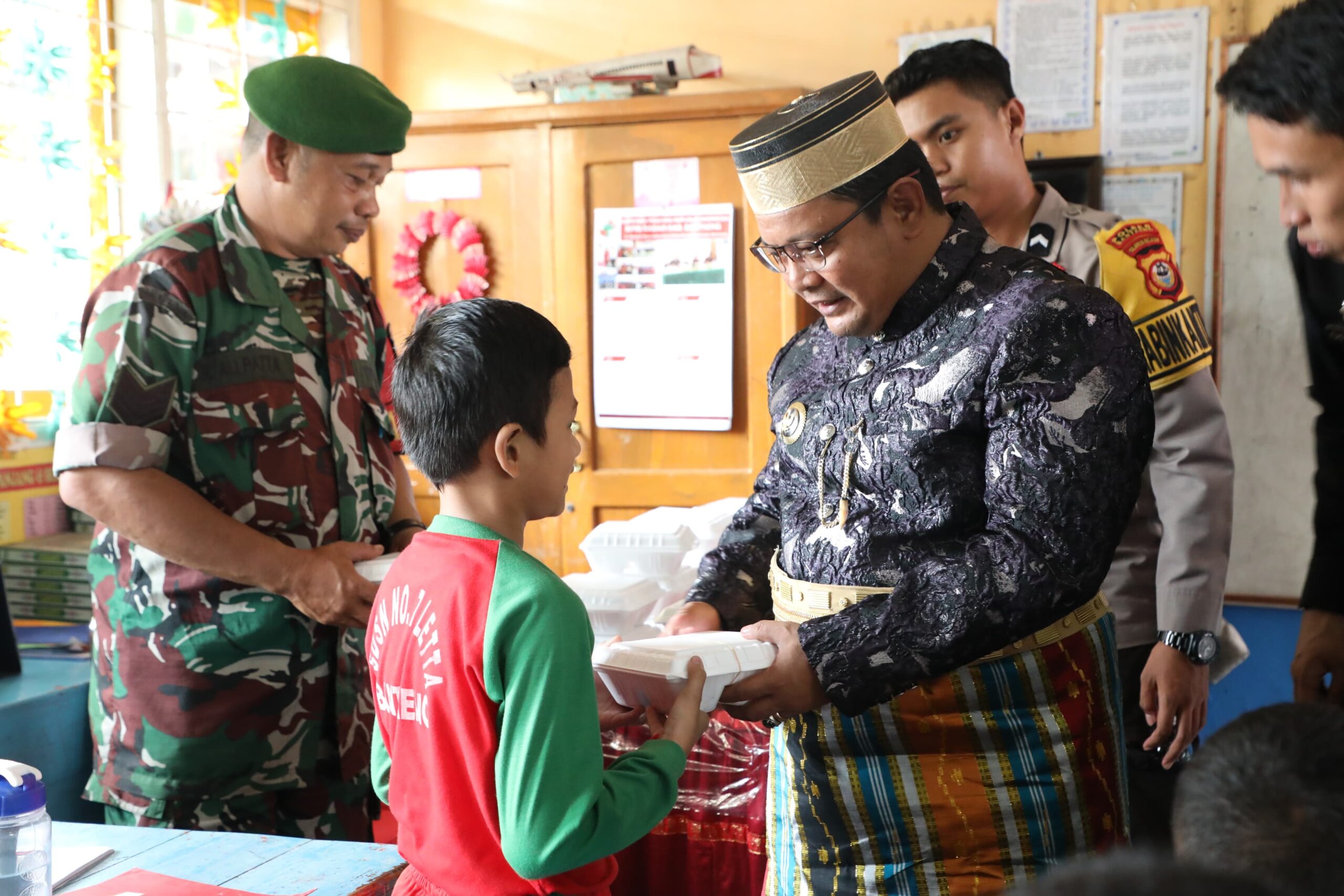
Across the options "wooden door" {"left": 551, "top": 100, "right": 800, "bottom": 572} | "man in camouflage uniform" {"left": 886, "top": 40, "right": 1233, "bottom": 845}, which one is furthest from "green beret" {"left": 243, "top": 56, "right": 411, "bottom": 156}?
"wooden door" {"left": 551, "top": 100, "right": 800, "bottom": 572}

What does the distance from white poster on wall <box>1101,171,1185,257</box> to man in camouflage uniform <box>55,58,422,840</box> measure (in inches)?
95.1

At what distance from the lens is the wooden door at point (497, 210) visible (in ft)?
12.3

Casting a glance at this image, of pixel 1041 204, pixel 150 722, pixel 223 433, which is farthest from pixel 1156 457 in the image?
pixel 150 722

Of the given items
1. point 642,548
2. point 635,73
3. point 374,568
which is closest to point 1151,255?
point 642,548

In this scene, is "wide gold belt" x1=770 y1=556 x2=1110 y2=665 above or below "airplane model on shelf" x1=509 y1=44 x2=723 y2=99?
below

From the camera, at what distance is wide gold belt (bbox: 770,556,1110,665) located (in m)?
1.20

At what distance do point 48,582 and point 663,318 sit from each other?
6.50ft

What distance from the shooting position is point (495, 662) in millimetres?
965

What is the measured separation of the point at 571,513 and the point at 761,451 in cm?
71

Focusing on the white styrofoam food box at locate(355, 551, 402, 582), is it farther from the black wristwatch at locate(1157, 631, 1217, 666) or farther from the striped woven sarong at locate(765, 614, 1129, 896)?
the black wristwatch at locate(1157, 631, 1217, 666)

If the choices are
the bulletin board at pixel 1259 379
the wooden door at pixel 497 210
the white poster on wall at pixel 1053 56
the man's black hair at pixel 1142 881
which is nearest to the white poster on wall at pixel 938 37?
the white poster on wall at pixel 1053 56

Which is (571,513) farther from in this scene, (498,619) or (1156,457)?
(498,619)

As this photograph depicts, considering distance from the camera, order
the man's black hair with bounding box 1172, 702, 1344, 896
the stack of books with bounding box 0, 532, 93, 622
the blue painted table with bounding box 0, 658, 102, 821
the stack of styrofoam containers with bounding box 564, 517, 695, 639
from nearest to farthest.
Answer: the man's black hair with bounding box 1172, 702, 1344, 896 < the blue painted table with bounding box 0, 658, 102, 821 < the stack of styrofoam containers with bounding box 564, 517, 695, 639 < the stack of books with bounding box 0, 532, 93, 622

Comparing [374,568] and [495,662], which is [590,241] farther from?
[495,662]
